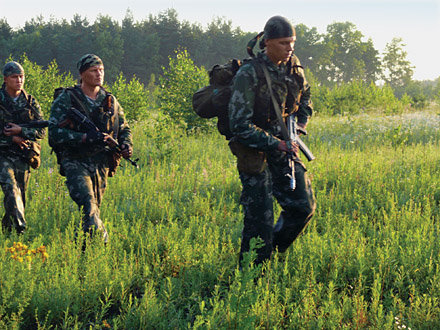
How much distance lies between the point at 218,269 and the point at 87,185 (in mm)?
1674

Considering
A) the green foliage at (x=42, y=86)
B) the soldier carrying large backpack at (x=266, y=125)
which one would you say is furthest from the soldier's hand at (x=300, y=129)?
the green foliage at (x=42, y=86)

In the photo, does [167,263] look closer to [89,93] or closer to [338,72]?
[89,93]

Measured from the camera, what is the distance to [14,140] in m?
5.30

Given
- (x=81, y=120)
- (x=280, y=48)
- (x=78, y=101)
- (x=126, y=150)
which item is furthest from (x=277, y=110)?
(x=78, y=101)

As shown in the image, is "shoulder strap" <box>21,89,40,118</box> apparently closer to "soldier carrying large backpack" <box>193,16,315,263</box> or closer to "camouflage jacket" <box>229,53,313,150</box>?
"soldier carrying large backpack" <box>193,16,315,263</box>

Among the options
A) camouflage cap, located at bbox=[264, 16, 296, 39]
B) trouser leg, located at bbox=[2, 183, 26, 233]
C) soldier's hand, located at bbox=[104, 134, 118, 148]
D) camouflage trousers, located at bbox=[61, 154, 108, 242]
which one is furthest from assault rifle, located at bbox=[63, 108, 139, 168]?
camouflage cap, located at bbox=[264, 16, 296, 39]

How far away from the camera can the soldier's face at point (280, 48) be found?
361cm

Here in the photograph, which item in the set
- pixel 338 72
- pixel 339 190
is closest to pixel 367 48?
pixel 338 72

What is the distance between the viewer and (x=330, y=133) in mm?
14422

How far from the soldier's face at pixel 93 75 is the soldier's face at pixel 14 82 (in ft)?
4.42

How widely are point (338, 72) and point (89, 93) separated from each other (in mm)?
99737

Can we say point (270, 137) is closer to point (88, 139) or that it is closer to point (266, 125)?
point (266, 125)

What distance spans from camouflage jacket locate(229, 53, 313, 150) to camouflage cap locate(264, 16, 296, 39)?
228 mm

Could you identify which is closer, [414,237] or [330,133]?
[414,237]
